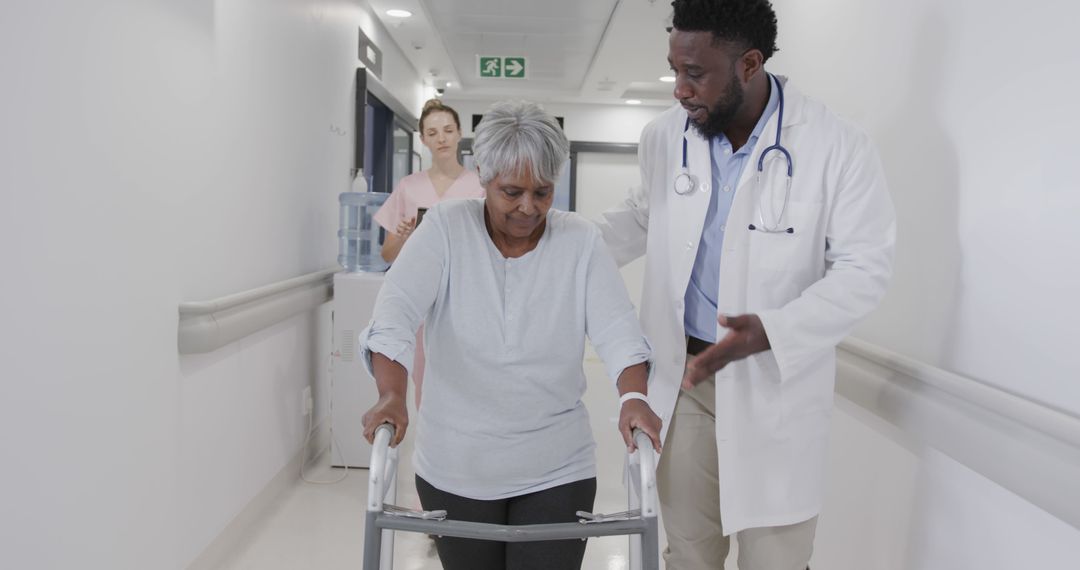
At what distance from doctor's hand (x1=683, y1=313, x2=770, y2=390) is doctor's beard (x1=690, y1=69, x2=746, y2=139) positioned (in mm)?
478

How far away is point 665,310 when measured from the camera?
1929 millimetres

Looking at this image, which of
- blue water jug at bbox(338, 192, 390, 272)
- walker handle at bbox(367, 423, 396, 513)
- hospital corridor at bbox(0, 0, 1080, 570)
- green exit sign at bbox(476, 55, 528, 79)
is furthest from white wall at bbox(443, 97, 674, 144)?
walker handle at bbox(367, 423, 396, 513)

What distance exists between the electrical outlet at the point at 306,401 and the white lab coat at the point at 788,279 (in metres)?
2.73

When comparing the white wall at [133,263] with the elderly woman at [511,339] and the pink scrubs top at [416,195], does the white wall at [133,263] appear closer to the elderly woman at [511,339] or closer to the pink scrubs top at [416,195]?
the pink scrubs top at [416,195]

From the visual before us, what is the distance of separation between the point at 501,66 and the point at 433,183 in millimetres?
4355

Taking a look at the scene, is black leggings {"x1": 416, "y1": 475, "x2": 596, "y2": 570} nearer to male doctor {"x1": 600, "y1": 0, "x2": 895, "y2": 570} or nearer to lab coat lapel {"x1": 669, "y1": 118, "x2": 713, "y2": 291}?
male doctor {"x1": 600, "y1": 0, "x2": 895, "y2": 570}

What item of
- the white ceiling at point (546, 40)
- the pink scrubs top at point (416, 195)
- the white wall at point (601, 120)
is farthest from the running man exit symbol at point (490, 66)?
the pink scrubs top at point (416, 195)

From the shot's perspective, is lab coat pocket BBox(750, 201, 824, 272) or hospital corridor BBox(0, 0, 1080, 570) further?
lab coat pocket BBox(750, 201, 824, 272)

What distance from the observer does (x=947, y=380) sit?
1.73 metres

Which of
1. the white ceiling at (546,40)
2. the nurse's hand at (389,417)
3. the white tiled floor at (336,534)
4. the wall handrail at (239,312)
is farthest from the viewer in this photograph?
the white ceiling at (546,40)

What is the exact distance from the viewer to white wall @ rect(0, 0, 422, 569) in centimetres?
176

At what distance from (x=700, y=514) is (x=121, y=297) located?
5.26ft

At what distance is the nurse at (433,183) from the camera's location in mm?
3578

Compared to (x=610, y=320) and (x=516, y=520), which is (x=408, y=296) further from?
(x=516, y=520)
